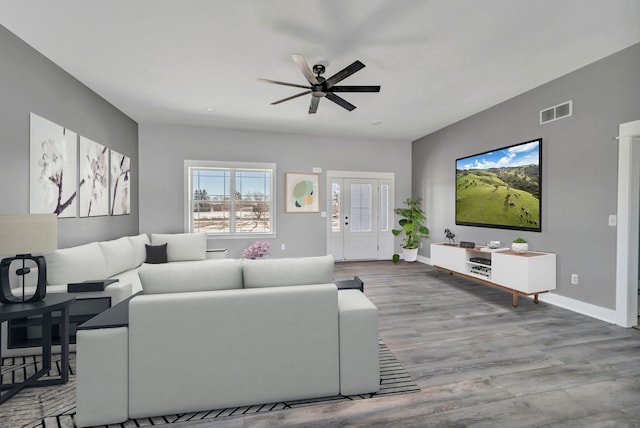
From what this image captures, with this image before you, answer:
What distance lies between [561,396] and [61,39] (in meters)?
4.96

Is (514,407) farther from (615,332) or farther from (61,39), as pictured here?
(61,39)

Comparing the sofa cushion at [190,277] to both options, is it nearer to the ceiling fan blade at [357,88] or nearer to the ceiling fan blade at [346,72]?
the ceiling fan blade at [346,72]

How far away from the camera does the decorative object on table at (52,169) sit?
289cm

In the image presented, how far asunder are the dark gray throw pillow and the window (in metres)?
1.46

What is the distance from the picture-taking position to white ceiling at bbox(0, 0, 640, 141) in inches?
93.0

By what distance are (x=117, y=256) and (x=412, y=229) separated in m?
5.23

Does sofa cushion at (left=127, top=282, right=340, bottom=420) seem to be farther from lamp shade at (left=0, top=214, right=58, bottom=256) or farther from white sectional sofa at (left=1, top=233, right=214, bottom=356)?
lamp shade at (left=0, top=214, right=58, bottom=256)

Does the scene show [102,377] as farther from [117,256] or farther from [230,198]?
[230,198]

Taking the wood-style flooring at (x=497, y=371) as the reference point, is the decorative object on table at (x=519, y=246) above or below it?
above

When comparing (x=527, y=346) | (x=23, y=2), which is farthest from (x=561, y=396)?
(x=23, y=2)

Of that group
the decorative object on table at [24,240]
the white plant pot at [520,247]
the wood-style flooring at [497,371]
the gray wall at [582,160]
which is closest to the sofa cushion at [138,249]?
the decorative object on table at [24,240]

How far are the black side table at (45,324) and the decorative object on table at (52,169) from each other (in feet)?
4.34

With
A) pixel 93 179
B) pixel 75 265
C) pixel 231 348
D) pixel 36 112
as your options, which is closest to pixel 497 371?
pixel 231 348

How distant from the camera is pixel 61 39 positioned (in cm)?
276
